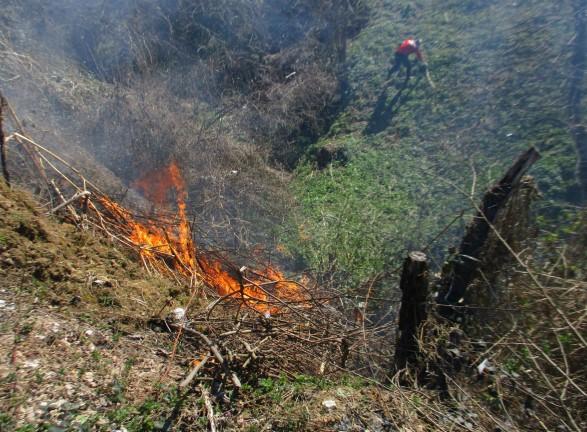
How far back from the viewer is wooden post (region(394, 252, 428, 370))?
10.3 ft

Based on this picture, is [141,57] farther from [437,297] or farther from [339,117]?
[437,297]

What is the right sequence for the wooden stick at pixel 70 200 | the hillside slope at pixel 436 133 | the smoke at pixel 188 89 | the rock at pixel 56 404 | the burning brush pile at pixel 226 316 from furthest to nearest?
the smoke at pixel 188 89 < the hillside slope at pixel 436 133 < the wooden stick at pixel 70 200 < the burning brush pile at pixel 226 316 < the rock at pixel 56 404

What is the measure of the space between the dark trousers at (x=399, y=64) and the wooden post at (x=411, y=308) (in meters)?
8.18

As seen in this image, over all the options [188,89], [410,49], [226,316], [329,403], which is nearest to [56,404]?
[226,316]

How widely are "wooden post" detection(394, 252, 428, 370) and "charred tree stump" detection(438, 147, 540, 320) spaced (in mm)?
405

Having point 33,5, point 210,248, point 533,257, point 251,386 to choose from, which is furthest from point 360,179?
point 33,5

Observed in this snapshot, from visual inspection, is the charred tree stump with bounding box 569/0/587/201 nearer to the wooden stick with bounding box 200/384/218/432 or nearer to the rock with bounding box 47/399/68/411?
the wooden stick with bounding box 200/384/218/432

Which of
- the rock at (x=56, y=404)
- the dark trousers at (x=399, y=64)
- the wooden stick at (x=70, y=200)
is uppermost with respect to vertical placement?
the wooden stick at (x=70, y=200)

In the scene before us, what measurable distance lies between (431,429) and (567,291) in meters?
1.64

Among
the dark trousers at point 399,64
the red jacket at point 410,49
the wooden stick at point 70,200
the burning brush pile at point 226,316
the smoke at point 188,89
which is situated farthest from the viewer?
the dark trousers at point 399,64

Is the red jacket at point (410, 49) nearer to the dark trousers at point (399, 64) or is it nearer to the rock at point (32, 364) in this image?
the dark trousers at point (399, 64)

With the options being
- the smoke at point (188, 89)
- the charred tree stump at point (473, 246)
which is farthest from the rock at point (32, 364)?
the smoke at point (188, 89)

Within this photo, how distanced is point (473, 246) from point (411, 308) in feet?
2.92

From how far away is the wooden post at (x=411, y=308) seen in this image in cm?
314
